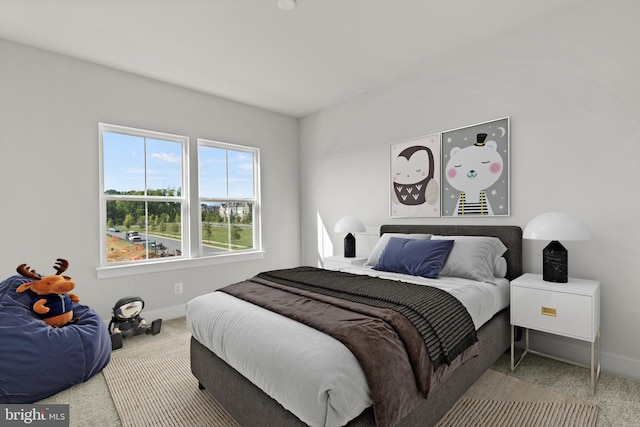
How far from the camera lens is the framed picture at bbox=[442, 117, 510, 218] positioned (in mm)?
2877

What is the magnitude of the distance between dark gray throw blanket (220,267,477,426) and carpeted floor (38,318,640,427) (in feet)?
2.28

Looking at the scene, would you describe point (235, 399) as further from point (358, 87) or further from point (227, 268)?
point (358, 87)

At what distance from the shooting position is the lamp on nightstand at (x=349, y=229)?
374 cm

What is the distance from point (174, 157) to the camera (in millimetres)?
3836

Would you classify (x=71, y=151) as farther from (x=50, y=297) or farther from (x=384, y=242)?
(x=384, y=242)

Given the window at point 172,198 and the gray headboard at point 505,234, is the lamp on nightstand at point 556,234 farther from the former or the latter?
the window at point 172,198

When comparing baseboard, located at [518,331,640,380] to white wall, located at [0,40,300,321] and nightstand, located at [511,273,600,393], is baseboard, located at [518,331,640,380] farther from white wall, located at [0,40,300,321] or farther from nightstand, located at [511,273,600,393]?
white wall, located at [0,40,300,321]

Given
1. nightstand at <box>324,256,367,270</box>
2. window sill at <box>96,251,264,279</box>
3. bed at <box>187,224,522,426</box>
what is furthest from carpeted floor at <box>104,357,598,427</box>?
nightstand at <box>324,256,367,270</box>

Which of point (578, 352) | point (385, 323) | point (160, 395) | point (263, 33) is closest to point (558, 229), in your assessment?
point (578, 352)

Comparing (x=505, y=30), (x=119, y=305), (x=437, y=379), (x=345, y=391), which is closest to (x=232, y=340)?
(x=345, y=391)

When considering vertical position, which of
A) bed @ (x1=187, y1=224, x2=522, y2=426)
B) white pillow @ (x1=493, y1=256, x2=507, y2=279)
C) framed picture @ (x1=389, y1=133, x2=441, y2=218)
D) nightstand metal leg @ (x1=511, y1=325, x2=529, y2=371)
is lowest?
nightstand metal leg @ (x1=511, y1=325, x2=529, y2=371)

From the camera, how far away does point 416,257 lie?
278cm

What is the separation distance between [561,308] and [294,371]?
1.95 m

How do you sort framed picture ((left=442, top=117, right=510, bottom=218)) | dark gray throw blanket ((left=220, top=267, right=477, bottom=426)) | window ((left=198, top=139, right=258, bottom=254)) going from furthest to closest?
window ((left=198, top=139, right=258, bottom=254)) → framed picture ((left=442, top=117, right=510, bottom=218)) → dark gray throw blanket ((left=220, top=267, right=477, bottom=426))
